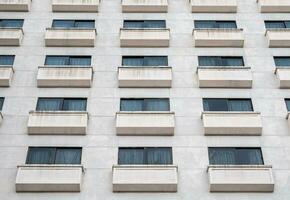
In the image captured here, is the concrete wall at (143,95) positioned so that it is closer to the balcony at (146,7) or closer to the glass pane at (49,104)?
the glass pane at (49,104)

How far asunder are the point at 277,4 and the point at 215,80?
914 cm

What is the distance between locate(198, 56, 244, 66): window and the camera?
28156 millimetres

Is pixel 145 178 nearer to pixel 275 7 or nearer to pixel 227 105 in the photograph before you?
pixel 227 105

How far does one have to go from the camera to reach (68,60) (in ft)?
93.0

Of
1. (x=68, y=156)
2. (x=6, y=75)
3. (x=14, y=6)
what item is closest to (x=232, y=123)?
(x=68, y=156)

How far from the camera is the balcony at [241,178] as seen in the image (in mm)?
21781

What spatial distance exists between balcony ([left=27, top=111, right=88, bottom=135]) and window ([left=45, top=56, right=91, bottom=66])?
4.65 meters

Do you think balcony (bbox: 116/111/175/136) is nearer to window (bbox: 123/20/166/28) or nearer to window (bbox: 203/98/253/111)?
window (bbox: 203/98/253/111)

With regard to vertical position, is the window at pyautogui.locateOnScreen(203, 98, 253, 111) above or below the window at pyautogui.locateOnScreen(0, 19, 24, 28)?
below

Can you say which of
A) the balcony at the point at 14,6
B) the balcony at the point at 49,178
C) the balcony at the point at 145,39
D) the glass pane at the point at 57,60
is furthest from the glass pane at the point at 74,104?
the balcony at the point at 14,6

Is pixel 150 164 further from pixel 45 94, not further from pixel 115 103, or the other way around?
pixel 45 94

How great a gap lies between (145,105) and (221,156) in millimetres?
5404

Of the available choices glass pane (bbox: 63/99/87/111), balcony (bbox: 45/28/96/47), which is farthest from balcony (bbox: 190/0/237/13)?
glass pane (bbox: 63/99/87/111)

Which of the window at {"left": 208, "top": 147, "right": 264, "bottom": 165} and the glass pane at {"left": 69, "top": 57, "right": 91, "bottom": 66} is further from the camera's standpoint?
the glass pane at {"left": 69, "top": 57, "right": 91, "bottom": 66}
